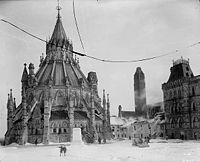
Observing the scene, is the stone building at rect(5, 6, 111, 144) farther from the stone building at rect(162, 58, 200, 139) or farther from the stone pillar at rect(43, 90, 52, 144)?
the stone building at rect(162, 58, 200, 139)

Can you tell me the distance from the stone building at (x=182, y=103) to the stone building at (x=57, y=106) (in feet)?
26.8

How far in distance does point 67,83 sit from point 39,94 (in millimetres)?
3523

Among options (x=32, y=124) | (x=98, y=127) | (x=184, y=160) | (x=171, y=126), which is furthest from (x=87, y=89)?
(x=184, y=160)

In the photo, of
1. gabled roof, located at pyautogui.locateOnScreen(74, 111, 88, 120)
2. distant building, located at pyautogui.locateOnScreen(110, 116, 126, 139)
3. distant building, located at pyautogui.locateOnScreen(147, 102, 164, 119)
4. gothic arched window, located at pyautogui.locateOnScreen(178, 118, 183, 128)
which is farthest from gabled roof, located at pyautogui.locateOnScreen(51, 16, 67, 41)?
distant building, located at pyautogui.locateOnScreen(110, 116, 126, 139)

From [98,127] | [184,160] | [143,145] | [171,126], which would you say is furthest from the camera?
[171,126]

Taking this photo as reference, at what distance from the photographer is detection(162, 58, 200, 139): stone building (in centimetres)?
3209

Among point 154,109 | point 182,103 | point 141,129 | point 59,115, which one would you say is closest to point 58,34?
point 59,115

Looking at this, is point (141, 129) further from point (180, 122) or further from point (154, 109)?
point (180, 122)

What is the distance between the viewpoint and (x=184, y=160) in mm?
9102

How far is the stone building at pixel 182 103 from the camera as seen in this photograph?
32094 mm

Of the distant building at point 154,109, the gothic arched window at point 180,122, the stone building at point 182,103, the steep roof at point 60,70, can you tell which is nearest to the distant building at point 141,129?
the distant building at point 154,109

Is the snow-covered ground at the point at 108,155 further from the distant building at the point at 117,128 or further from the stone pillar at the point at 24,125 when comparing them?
the distant building at the point at 117,128

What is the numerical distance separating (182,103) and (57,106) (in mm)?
15146

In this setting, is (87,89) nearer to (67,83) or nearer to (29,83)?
(67,83)
